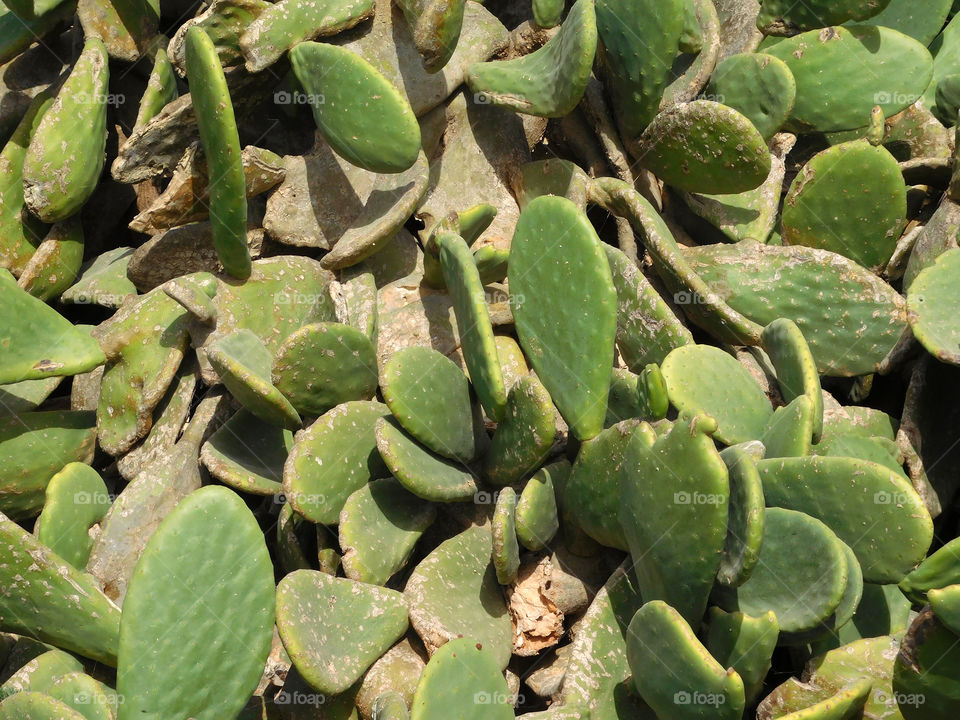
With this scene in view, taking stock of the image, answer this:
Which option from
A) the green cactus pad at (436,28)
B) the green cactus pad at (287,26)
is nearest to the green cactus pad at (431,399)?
the green cactus pad at (436,28)

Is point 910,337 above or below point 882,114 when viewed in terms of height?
below

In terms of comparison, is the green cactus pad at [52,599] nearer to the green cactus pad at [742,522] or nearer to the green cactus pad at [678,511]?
the green cactus pad at [678,511]

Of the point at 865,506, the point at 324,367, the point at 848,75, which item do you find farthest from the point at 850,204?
the point at 324,367

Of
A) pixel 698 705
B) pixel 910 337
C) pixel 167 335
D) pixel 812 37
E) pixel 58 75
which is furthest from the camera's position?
pixel 58 75

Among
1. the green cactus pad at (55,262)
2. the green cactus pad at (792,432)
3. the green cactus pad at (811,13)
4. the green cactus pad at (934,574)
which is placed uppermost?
the green cactus pad at (811,13)

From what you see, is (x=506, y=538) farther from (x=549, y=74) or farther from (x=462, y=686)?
(x=549, y=74)

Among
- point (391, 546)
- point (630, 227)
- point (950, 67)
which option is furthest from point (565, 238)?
point (950, 67)

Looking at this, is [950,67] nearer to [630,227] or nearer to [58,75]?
[630,227]
